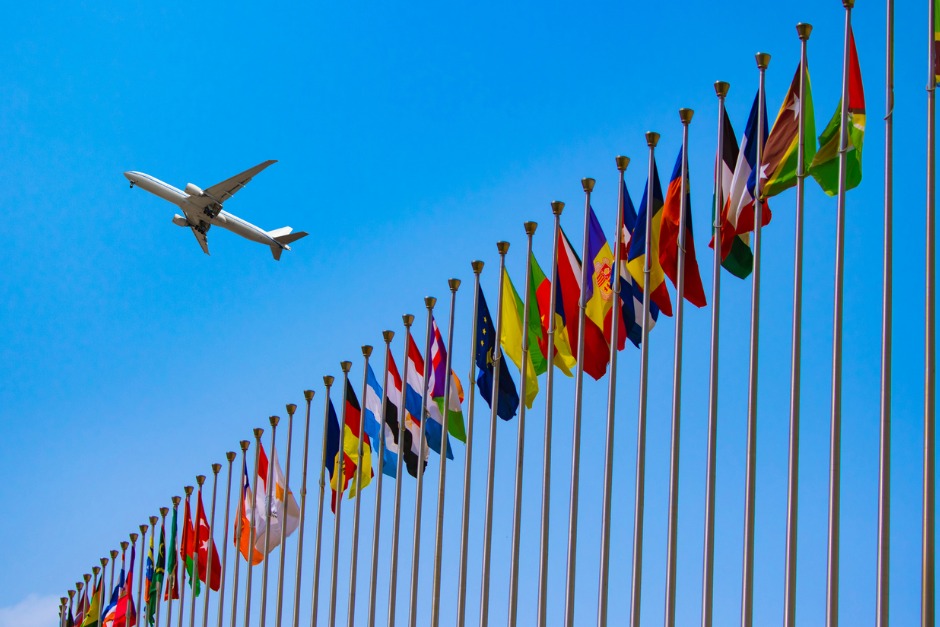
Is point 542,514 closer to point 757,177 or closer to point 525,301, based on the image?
point 525,301

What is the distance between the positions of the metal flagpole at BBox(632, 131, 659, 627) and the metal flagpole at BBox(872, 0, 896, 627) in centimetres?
433

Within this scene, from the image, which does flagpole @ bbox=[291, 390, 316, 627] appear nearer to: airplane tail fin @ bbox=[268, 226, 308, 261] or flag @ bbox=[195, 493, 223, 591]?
flag @ bbox=[195, 493, 223, 591]

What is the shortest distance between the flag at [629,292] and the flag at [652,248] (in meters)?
0.18

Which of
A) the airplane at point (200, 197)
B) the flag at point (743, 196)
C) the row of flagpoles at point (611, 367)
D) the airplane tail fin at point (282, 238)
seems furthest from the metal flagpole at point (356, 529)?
the airplane tail fin at point (282, 238)

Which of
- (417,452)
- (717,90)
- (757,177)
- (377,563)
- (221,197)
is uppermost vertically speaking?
(221,197)

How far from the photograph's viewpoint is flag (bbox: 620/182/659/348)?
75.8 feet

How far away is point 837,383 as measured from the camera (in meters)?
18.3

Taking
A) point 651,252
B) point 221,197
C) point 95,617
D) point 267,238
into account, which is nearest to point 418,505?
point 651,252

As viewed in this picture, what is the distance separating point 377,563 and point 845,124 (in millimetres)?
13273

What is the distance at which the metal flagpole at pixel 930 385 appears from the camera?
16.6m

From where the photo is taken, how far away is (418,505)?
26906 millimetres

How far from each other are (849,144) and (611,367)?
198 inches

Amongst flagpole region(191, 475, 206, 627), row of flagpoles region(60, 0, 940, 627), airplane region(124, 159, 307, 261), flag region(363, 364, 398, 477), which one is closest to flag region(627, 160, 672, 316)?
row of flagpoles region(60, 0, 940, 627)

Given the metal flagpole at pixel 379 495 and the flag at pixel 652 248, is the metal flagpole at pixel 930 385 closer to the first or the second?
the flag at pixel 652 248
